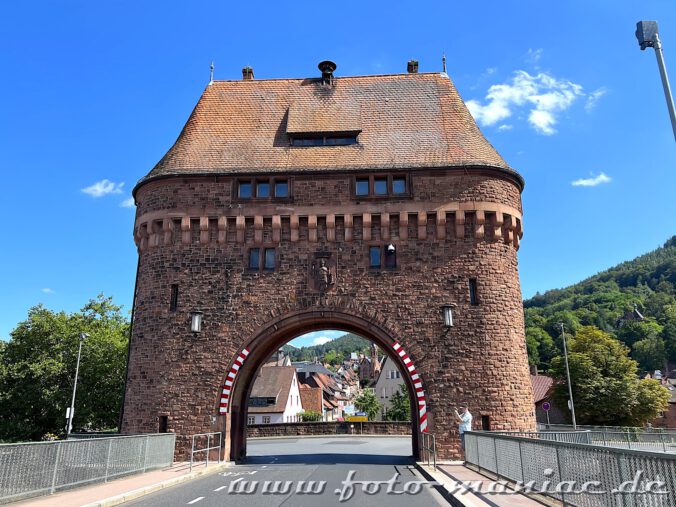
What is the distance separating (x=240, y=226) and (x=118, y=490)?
10287mm

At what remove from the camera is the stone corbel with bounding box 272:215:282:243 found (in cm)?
1922

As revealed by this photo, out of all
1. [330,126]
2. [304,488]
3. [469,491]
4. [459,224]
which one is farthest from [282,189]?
[469,491]

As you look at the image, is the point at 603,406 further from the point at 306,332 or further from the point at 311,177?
the point at 311,177

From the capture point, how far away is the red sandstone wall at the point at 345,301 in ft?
58.4

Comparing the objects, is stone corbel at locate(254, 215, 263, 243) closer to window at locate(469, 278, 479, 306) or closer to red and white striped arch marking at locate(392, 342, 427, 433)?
red and white striped arch marking at locate(392, 342, 427, 433)

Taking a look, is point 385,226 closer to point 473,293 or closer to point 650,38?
point 473,293

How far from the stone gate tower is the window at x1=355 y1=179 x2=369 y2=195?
51 mm

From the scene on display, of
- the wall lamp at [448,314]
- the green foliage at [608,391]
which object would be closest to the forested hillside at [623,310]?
the green foliage at [608,391]

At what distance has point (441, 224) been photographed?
19078 mm

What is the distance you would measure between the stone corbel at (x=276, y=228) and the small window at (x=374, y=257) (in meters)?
3.28

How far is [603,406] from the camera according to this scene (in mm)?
41219

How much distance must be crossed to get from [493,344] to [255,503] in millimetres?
11007

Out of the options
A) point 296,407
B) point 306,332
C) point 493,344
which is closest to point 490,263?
point 493,344

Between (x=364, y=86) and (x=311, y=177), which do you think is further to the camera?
(x=364, y=86)
